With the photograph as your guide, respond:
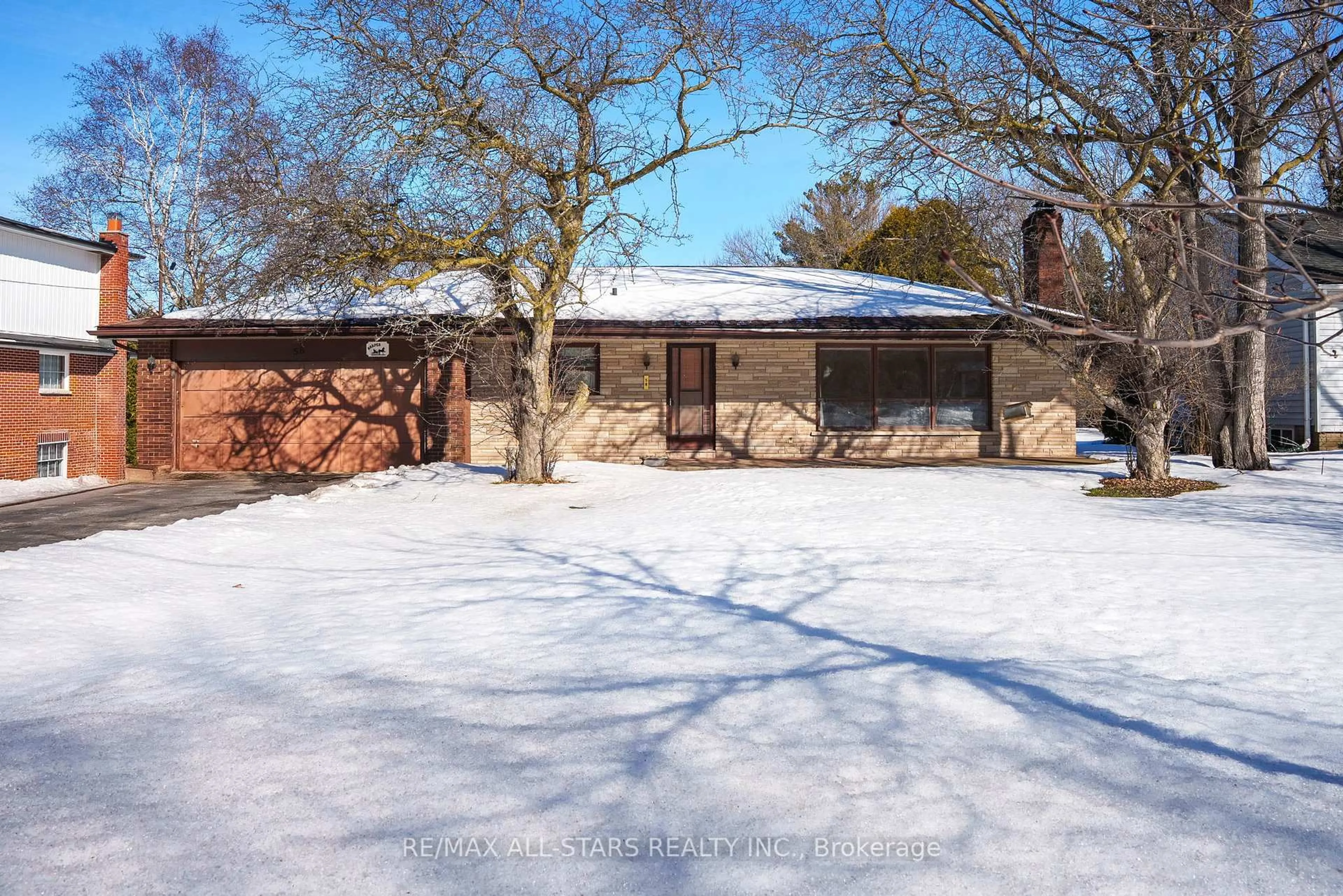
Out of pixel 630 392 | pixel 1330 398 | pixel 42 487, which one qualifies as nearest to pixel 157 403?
pixel 42 487

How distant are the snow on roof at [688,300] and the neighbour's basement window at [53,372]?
281cm

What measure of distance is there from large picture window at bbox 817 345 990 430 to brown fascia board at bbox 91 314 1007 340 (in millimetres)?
1106

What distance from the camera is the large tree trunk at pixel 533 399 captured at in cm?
1366

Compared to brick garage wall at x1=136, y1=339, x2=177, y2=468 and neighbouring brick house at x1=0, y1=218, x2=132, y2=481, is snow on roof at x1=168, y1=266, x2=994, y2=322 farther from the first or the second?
neighbouring brick house at x1=0, y1=218, x2=132, y2=481

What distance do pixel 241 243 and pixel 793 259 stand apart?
2876 cm

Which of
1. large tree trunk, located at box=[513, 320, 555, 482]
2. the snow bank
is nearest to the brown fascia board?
large tree trunk, located at box=[513, 320, 555, 482]

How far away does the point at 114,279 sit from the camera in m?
19.6

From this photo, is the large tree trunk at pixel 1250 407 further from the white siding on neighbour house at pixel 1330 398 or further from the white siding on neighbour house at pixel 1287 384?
the white siding on neighbour house at pixel 1330 398

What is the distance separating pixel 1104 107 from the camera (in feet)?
38.9

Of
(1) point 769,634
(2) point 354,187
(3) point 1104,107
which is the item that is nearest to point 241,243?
(2) point 354,187

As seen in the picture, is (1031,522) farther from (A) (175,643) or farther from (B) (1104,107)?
(A) (175,643)

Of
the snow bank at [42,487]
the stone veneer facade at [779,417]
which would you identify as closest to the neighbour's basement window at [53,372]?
the snow bank at [42,487]

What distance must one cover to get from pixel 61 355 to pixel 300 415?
5944 mm

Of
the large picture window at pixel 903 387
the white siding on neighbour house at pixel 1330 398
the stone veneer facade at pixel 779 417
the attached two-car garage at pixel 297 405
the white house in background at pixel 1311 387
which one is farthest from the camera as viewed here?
the white siding on neighbour house at pixel 1330 398
